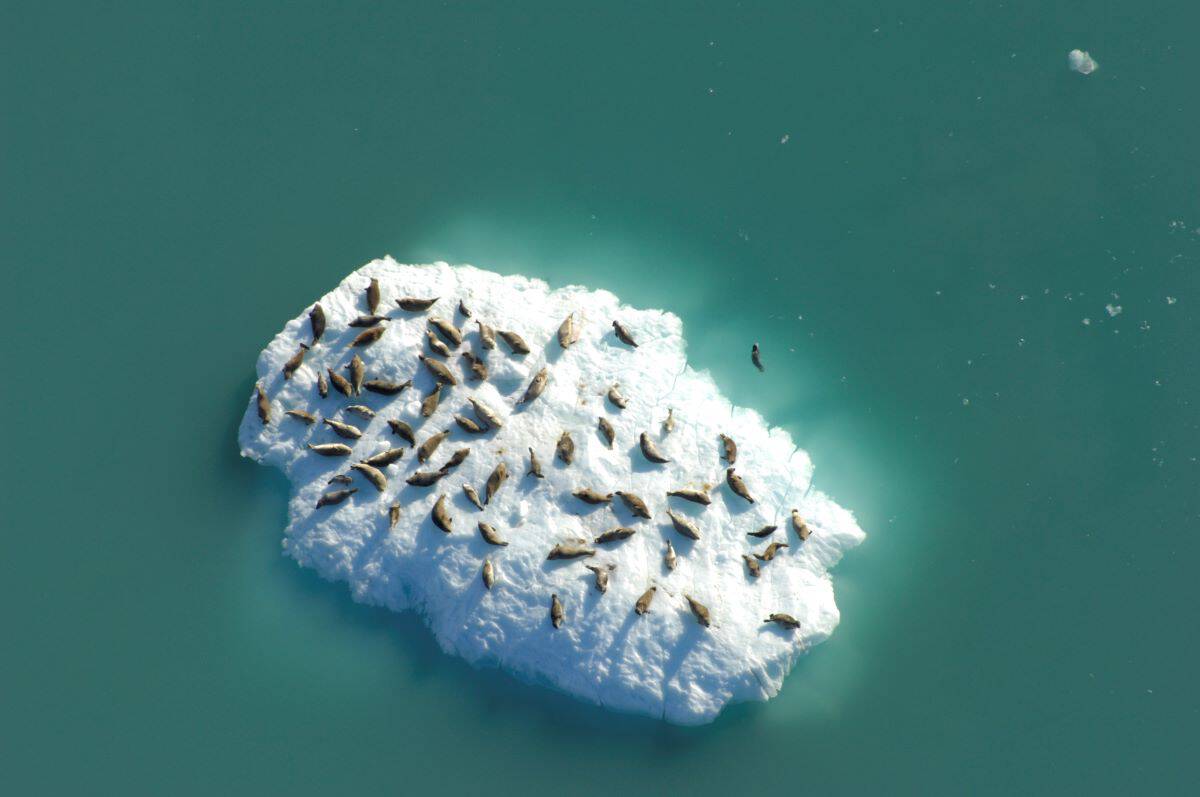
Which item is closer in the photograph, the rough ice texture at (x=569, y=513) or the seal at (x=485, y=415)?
the rough ice texture at (x=569, y=513)

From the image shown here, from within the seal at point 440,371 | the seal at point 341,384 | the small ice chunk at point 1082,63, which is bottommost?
the seal at point 341,384

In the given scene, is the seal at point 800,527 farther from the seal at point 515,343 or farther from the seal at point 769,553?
the seal at point 515,343

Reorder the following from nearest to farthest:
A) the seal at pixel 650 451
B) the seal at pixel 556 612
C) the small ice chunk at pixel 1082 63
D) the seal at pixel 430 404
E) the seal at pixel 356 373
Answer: the seal at pixel 556 612 → the seal at pixel 650 451 → the seal at pixel 430 404 → the seal at pixel 356 373 → the small ice chunk at pixel 1082 63

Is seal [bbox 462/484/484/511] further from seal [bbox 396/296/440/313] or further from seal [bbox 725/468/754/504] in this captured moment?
seal [bbox 725/468/754/504]

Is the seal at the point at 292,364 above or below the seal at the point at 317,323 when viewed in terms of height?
below

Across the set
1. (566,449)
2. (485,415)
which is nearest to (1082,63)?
(566,449)

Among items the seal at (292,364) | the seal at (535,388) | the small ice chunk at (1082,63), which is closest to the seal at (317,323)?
the seal at (292,364)
